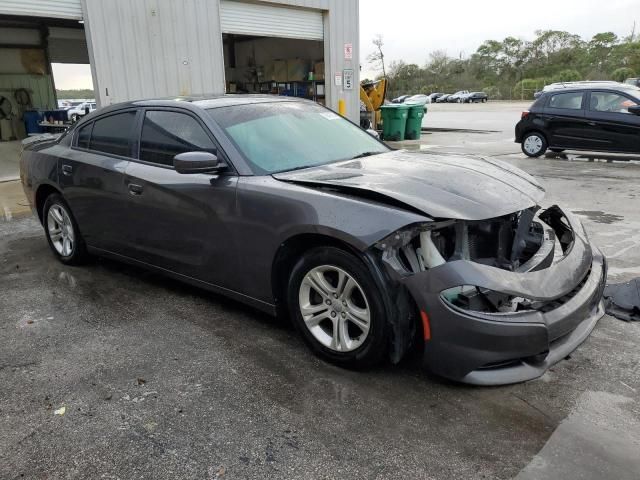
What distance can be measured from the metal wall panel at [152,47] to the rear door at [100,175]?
5809 mm

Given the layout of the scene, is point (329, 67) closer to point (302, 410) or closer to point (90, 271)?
point (90, 271)

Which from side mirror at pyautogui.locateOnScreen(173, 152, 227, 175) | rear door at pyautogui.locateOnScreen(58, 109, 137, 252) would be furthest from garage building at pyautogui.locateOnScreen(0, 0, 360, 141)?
side mirror at pyautogui.locateOnScreen(173, 152, 227, 175)

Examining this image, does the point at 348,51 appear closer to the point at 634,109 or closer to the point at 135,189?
the point at 634,109

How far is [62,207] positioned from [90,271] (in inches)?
25.8

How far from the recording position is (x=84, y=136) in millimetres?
4910

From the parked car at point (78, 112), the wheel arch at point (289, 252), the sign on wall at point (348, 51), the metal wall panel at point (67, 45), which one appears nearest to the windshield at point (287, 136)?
the wheel arch at point (289, 252)

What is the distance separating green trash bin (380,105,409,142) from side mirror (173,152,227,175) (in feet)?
46.1

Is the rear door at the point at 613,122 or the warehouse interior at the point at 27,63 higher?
the warehouse interior at the point at 27,63

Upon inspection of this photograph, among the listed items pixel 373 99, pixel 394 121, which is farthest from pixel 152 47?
pixel 373 99

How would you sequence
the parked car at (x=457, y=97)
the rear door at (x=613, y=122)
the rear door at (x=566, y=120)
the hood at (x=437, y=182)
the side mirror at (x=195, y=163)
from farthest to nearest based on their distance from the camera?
the parked car at (x=457, y=97), the rear door at (x=566, y=120), the rear door at (x=613, y=122), the side mirror at (x=195, y=163), the hood at (x=437, y=182)

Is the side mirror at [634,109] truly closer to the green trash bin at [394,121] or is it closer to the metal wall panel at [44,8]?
the green trash bin at [394,121]

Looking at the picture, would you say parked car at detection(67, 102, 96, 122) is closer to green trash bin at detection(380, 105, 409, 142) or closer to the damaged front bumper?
green trash bin at detection(380, 105, 409, 142)

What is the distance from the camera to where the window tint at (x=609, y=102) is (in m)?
11.1

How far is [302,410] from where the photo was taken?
275 cm
